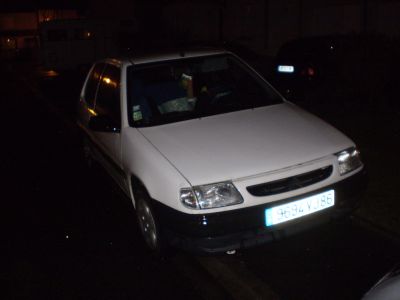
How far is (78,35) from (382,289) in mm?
23364

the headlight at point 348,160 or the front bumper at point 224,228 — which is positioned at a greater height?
the headlight at point 348,160

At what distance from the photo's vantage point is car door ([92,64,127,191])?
4.91m

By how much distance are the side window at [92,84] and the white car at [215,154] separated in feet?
1.52

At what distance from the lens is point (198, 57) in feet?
17.8

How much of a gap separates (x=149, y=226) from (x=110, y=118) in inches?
44.9

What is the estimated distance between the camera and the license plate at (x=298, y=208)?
3838 millimetres

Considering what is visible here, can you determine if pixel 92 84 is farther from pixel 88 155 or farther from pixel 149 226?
pixel 149 226

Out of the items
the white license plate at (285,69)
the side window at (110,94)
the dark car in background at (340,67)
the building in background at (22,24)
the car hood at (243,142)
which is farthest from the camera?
the building in background at (22,24)

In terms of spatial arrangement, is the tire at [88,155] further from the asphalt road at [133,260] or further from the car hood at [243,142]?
the car hood at [243,142]

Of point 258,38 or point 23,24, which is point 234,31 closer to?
point 258,38

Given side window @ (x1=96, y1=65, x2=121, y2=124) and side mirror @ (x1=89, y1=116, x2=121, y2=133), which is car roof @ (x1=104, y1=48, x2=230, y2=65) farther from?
side mirror @ (x1=89, y1=116, x2=121, y2=133)

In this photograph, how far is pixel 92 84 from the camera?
6.27 metres

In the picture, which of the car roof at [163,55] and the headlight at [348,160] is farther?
the car roof at [163,55]

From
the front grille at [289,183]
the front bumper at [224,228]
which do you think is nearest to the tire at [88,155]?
the front bumper at [224,228]
